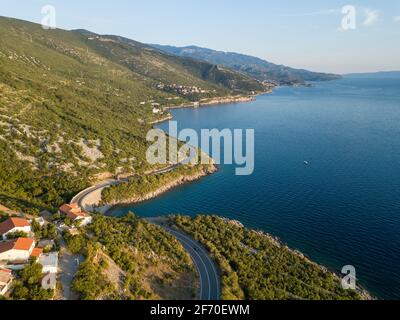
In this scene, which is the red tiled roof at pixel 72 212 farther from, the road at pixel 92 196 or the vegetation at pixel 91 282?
the vegetation at pixel 91 282

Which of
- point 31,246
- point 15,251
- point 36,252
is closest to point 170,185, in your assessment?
point 31,246

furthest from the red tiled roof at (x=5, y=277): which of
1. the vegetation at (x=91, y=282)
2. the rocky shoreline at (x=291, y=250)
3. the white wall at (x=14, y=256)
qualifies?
the rocky shoreline at (x=291, y=250)

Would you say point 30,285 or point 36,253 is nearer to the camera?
point 30,285

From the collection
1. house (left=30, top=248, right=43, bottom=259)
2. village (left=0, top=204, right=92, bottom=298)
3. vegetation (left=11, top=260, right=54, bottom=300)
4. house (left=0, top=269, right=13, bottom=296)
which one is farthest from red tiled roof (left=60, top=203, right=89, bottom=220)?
house (left=0, top=269, right=13, bottom=296)

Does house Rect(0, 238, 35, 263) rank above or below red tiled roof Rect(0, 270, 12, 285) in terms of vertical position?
above

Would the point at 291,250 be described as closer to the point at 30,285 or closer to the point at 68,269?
the point at 68,269

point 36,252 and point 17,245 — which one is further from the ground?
point 17,245

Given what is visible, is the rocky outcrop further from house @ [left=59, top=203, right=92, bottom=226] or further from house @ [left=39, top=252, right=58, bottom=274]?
house @ [left=39, top=252, right=58, bottom=274]
